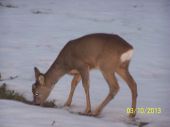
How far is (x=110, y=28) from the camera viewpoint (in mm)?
16406

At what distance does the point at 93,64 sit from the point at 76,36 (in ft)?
22.0

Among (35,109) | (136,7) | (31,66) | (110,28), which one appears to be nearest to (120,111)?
(35,109)

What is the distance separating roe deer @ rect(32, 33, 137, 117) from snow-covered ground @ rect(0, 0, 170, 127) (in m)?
0.36

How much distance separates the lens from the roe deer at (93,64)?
8227mm

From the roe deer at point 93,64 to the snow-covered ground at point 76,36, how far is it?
360 millimetres

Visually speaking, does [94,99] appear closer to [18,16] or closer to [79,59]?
[79,59]

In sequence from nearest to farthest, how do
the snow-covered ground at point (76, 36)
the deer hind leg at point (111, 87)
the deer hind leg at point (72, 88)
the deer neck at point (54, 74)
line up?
the snow-covered ground at point (76, 36) < the deer hind leg at point (111, 87) < the deer hind leg at point (72, 88) < the deer neck at point (54, 74)

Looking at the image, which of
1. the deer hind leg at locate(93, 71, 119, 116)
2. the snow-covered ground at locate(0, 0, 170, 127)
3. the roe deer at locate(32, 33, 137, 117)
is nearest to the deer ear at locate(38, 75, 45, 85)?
the roe deer at locate(32, 33, 137, 117)

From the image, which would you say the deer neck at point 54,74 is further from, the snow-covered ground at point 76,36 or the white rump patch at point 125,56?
the white rump patch at point 125,56

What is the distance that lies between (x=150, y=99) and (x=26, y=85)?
100.0 inches

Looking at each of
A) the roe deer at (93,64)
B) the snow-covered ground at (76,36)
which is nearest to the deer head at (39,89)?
the roe deer at (93,64)

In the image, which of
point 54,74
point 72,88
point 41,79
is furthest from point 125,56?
point 41,79
